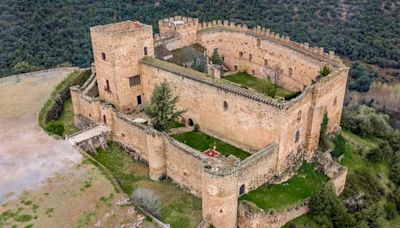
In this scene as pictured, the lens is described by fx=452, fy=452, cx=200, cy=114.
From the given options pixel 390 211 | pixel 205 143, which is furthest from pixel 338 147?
pixel 205 143

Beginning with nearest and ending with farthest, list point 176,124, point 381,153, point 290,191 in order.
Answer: point 290,191 < point 176,124 < point 381,153

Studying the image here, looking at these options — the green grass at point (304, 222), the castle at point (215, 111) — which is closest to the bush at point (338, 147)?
the castle at point (215, 111)

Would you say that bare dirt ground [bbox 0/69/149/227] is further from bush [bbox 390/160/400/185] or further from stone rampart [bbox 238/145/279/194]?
bush [bbox 390/160/400/185]

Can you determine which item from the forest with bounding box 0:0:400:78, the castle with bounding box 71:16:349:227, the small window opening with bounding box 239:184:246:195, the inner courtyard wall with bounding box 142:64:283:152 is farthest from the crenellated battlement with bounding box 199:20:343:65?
the small window opening with bounding box 239:184:246:195

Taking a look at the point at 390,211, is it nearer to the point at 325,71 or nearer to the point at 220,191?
the point at 325,71

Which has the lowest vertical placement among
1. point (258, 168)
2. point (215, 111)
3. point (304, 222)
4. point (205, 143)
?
point (304, 222)

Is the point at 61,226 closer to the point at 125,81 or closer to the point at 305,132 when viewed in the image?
the point at 125,81

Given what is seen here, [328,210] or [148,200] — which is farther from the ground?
[148,200]
